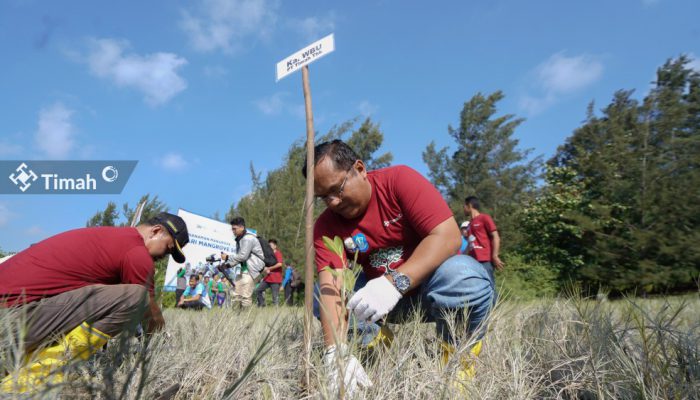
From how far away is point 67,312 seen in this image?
6.53ft

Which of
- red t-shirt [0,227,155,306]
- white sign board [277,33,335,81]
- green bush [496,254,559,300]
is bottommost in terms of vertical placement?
green bush [496,254,559,300]

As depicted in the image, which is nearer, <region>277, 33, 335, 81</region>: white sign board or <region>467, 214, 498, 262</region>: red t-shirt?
<region>277, 33, 335, 81</region>: white sign board

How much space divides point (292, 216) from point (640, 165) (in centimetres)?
1052

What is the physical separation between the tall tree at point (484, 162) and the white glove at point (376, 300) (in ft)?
71.2

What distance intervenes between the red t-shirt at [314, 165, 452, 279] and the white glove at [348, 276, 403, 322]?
1.05ft

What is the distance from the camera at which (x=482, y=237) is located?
20.7 ft

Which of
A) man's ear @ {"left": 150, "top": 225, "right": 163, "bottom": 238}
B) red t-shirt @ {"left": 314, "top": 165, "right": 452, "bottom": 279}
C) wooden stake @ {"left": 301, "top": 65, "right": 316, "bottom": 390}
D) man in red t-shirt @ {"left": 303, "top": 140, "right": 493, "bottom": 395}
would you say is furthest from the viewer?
man's ear @ {"left": 150, "top": 225, "right": 163, "bottom": 238}

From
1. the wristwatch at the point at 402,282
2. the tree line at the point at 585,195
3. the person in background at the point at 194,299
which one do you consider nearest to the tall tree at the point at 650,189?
the tree line at the point at 585,195

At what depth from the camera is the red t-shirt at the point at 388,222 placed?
2.02 m

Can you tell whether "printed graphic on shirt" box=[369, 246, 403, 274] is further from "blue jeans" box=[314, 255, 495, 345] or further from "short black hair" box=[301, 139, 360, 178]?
"short black hair" box=[301, 139, 360, 178]

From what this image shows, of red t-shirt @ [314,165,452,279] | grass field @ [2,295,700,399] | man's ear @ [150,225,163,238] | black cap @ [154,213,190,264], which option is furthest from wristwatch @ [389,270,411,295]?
man's ear @ [150,225,163,238]

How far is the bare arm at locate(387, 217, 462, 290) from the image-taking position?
1.86 meters

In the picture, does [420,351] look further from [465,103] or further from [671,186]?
[465,103]

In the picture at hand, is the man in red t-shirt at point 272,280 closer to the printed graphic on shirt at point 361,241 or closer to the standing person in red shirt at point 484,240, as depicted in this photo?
the standing person in red shirt at point 484,240
